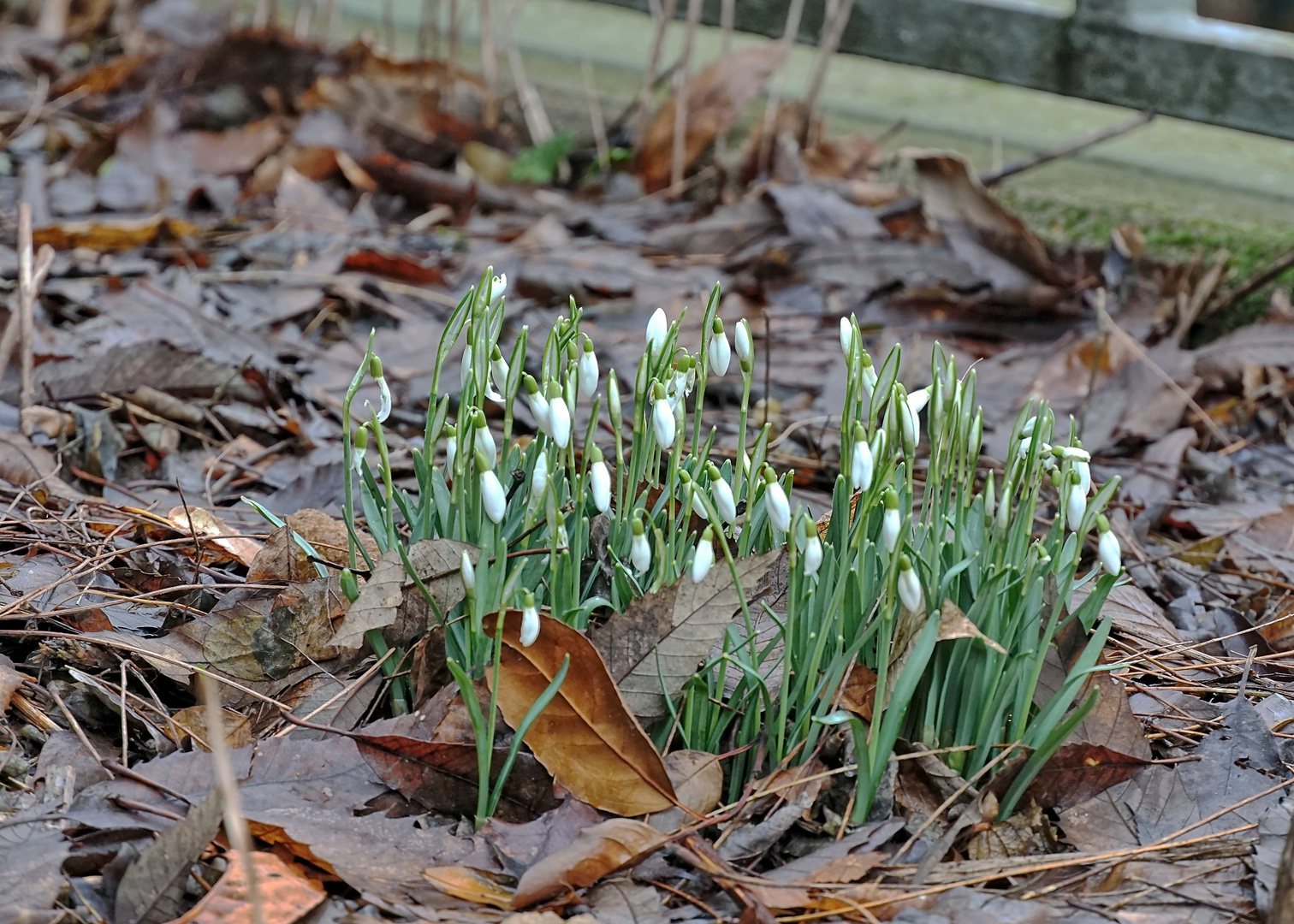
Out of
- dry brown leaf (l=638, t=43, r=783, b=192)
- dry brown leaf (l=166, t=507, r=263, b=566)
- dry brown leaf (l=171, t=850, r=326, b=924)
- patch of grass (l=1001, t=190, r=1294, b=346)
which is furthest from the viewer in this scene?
dry brown leaf (l=638, t=43, r=783, b=192)

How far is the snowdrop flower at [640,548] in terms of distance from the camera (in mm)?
1452

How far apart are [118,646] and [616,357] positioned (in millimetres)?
1648

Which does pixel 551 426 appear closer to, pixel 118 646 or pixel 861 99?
pixel 118 646

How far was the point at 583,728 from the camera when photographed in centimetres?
150

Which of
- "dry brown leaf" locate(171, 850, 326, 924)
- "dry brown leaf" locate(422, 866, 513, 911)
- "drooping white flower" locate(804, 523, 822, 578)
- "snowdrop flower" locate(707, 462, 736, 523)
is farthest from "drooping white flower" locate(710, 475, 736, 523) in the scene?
"dry brown leaf" locate(171, 850, 326, 924)

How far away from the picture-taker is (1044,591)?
1516 mm

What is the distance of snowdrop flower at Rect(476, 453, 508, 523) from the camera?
138 centimetres

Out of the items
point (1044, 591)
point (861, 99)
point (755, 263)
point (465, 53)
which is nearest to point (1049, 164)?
point (861, 99)

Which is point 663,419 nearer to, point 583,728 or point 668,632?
point 668,632

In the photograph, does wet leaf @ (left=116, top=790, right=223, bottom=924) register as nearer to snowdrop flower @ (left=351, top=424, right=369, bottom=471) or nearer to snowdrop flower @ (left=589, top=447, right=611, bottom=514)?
snowdrop flower @ (left=351, top=424, right=369, bottom=471)

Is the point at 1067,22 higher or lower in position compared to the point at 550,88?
higher

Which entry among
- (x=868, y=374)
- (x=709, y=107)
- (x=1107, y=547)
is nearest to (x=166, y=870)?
(x=868, y=374)

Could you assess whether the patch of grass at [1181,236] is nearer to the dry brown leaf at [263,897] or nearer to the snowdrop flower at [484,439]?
the snowdrop flower at [484,439]

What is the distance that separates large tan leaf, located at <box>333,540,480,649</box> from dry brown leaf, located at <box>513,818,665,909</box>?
0.36m
